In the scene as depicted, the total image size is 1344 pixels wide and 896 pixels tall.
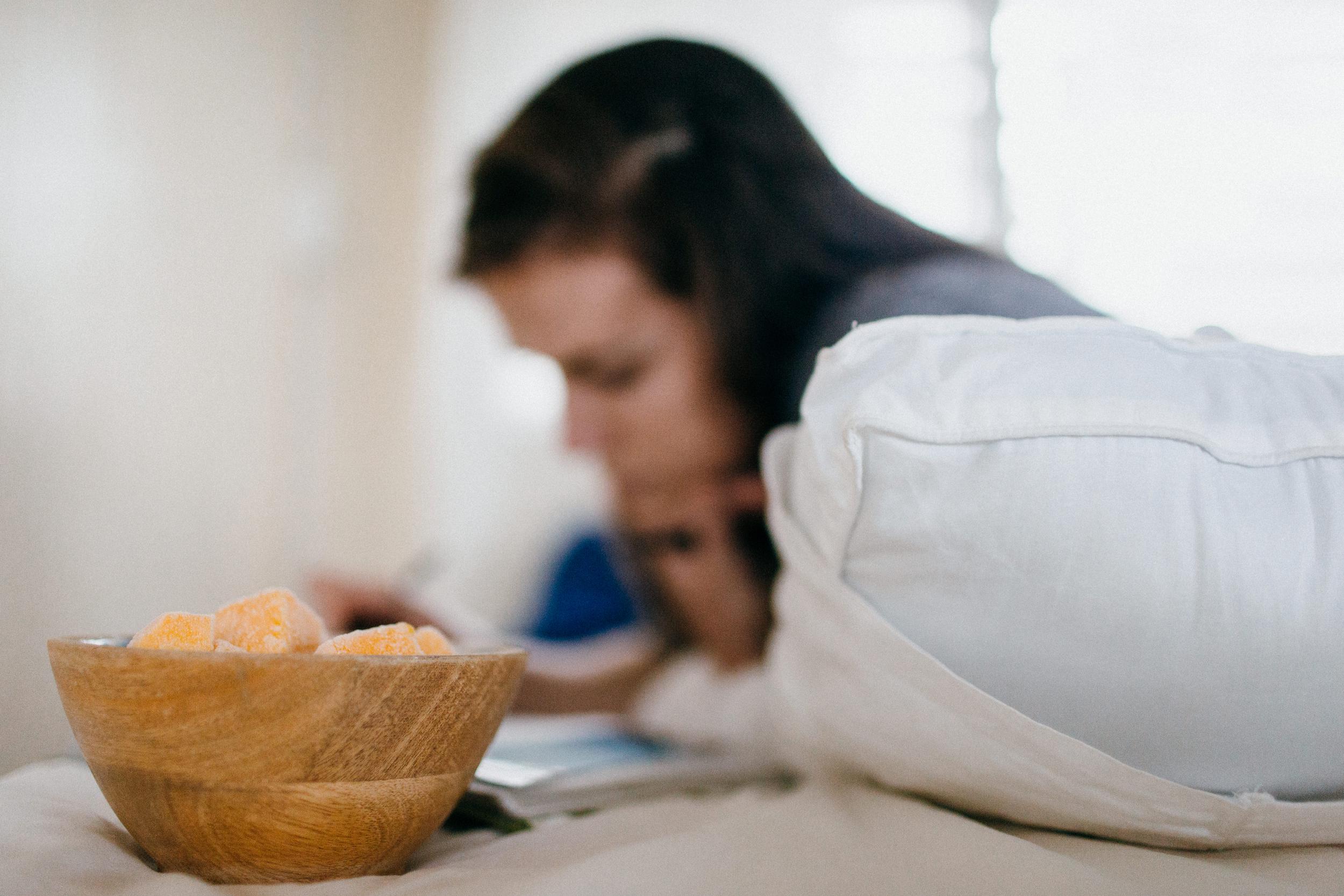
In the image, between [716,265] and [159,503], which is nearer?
[716,265]

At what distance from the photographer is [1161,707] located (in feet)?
1.21

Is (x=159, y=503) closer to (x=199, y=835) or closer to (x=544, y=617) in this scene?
(x=544, y=617)

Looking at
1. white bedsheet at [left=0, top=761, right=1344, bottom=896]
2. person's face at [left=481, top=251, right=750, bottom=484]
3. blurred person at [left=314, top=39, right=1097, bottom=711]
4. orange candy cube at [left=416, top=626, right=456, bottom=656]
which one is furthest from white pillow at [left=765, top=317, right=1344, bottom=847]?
person's face at [left=481, top=251, right=750, bottom=484]

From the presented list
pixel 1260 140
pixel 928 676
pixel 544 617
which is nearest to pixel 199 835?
pixel 928 676

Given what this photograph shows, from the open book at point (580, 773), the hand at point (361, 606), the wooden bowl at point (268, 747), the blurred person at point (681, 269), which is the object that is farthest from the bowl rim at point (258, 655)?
the hand at point (361, 606)

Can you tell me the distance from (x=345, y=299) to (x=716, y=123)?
3.26 feet

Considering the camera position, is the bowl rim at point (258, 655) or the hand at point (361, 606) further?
the hand at point (361, 606)

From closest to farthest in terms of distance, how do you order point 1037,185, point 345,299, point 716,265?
point 716,265 < point 1037,185 < point 345,299

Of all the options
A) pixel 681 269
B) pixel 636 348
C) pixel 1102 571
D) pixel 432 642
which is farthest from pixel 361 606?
pixel 1102 571

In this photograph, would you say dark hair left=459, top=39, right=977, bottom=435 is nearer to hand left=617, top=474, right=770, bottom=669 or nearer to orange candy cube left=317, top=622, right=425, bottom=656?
hand left=617, top=474, right=770, bottom=669

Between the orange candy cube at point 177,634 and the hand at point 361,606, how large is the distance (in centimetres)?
68

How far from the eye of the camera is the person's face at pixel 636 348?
0.97 meters

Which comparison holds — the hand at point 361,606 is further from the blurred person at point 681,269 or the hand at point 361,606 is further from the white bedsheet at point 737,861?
the white bedsheet at point 737,861

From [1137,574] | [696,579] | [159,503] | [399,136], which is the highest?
[399,136]
